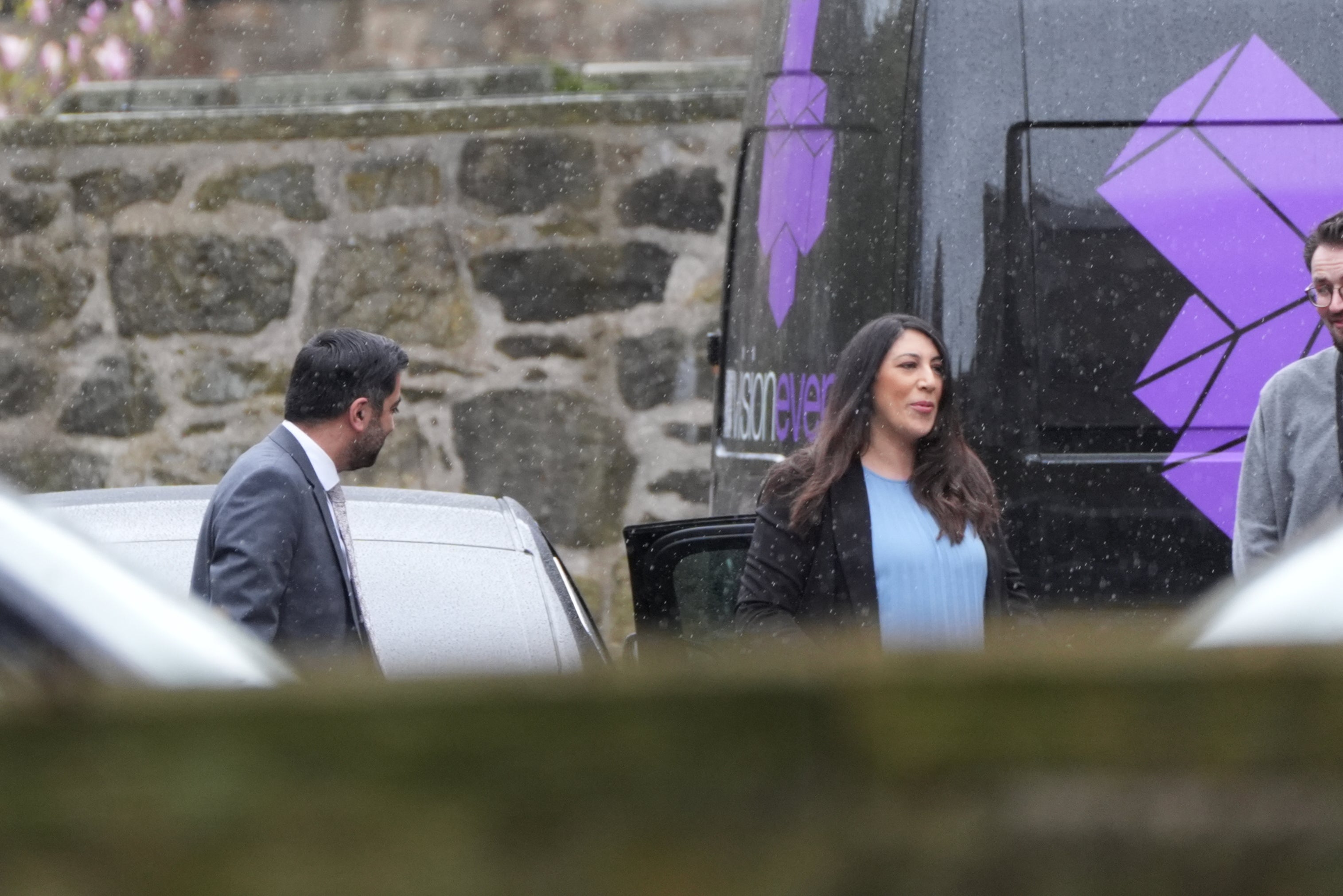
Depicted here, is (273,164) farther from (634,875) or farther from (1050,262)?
(634,875)

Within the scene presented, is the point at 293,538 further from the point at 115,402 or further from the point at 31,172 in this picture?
the point at 31,172

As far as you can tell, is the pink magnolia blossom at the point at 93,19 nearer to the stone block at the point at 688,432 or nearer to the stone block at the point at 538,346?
the stone block at the point at 538,346

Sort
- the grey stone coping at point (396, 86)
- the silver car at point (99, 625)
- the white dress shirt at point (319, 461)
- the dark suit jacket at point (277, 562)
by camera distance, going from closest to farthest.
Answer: the silver car at point (99, 625), the dark suit jacket at point (277, 562), the white dress shirt at point (319, 461), the grey stone coping at point (396, 86)

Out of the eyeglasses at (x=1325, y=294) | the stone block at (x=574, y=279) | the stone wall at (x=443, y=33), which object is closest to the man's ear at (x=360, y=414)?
the eyeglasses at (x=1325, y=294)

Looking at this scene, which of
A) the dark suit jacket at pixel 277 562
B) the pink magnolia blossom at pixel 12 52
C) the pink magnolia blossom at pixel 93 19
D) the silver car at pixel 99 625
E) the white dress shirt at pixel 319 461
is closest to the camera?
the silver car at pixel 99 625

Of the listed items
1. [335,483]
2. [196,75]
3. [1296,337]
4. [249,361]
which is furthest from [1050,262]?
[196,75]

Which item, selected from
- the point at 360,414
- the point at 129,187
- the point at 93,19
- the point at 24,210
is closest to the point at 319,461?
the point at 360,414

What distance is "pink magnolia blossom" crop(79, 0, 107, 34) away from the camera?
832 cm

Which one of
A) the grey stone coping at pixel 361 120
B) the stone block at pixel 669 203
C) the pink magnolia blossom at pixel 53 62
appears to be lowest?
the stone block at pixel 669 203

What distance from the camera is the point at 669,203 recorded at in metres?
7.16

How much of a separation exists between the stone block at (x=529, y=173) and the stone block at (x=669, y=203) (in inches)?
6.2

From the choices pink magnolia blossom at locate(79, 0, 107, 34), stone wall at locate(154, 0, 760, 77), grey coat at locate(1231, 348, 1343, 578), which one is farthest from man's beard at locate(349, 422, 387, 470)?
stone wall at locate(154, 0, 760, 77)

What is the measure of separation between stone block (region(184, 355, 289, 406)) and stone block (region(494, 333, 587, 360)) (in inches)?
37.6

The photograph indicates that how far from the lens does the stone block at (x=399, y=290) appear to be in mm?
7090
